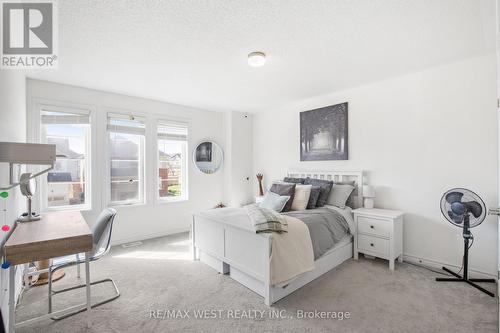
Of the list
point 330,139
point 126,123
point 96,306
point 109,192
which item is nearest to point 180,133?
point 126,123

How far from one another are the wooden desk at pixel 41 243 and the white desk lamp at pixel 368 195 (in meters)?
3.20

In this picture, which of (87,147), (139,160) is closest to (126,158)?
(139,160)

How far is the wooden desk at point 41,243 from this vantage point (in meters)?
1.52

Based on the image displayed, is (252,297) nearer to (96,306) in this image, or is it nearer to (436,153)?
(96,306)

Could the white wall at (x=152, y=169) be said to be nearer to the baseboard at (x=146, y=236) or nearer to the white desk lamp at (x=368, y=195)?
the baseboard at (x=146, y=236)

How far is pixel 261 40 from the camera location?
2283 mm

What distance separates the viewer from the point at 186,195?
475 cm

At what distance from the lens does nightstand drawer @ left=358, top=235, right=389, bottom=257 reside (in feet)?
9.57

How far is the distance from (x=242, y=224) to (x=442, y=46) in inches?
108

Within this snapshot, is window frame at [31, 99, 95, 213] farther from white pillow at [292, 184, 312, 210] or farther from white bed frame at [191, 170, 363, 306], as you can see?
white pillow at [292, 184, 312, 210]

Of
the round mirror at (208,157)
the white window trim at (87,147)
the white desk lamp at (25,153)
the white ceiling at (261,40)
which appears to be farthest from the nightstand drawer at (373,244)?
the white window trim at (87,147)

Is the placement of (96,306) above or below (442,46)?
below

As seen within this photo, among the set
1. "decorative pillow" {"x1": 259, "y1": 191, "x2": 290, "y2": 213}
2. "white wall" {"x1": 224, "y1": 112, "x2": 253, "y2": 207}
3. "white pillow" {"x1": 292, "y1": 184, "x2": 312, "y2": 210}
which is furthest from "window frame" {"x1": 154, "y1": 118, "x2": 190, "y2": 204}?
"white pillow" {"x1": 292, "y1": 184, "x2": 312, "y2": 210}

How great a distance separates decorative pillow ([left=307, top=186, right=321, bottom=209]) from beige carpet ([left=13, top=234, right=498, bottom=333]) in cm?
85
